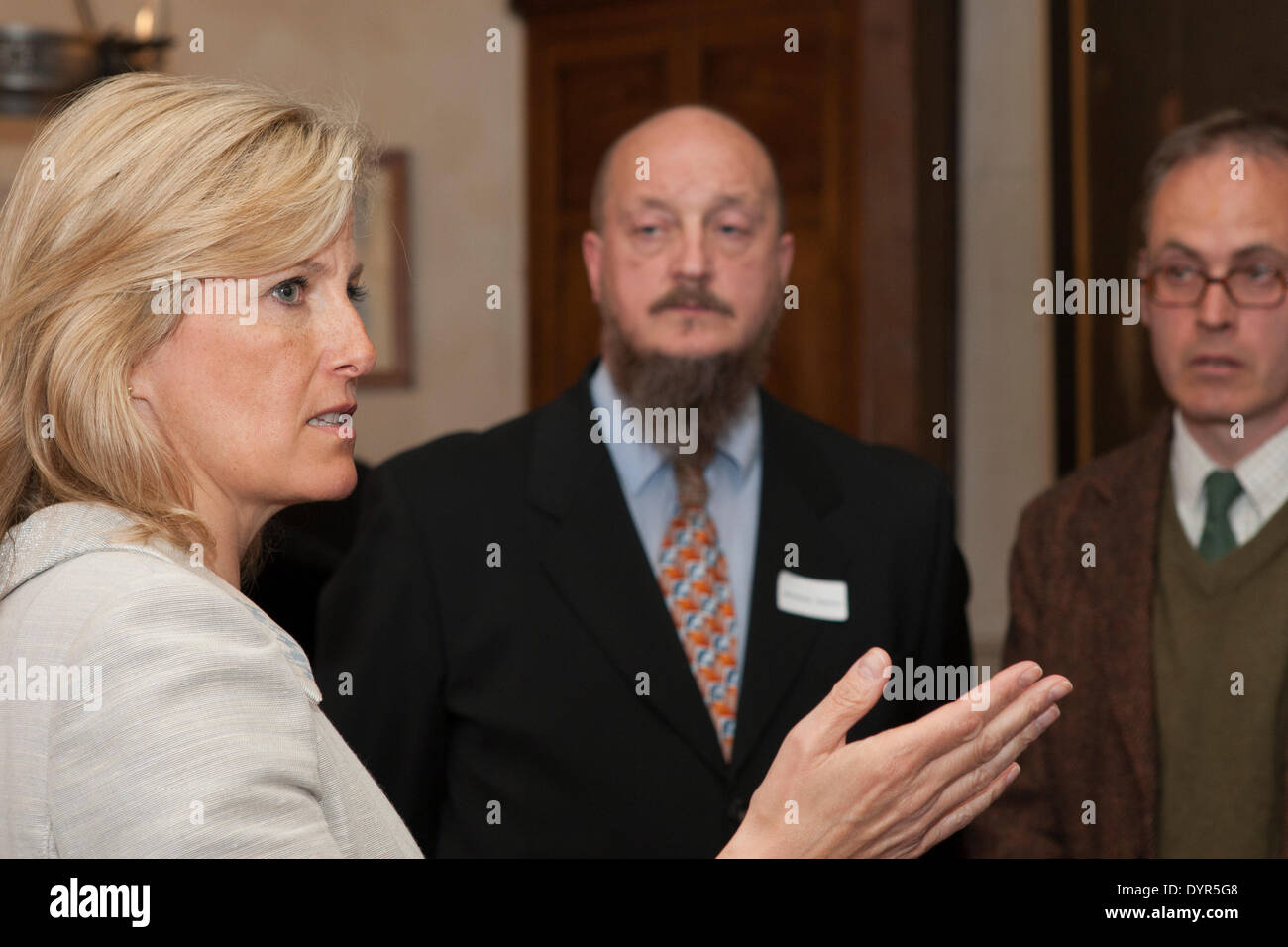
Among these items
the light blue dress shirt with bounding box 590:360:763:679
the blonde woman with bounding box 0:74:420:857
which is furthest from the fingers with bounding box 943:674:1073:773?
the light blue dress shirt with bounding box 590:360:763:679

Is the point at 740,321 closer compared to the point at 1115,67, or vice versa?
the point at 740,321

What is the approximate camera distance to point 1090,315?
3.94 meters

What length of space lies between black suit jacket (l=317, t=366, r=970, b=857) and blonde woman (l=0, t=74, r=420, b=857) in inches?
35.6

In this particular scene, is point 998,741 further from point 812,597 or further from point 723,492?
point 723,492

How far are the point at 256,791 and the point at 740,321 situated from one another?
69.0 inches

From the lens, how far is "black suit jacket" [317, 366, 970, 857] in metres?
2.45

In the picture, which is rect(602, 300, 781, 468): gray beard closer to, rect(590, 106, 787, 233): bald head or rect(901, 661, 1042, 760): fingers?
rect(590, 106, 787, 233): bald head

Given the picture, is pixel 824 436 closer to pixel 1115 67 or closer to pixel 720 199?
pixel 720 199

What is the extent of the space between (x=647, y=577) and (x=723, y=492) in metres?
0.28

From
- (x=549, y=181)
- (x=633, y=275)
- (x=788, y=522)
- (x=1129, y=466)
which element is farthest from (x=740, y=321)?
(x=549, y=181)

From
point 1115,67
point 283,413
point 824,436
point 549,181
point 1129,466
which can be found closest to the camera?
point 283,413

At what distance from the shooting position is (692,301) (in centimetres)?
280

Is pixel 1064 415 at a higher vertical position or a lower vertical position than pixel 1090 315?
lower

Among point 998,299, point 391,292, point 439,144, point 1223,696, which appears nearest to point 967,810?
point 1223,696
